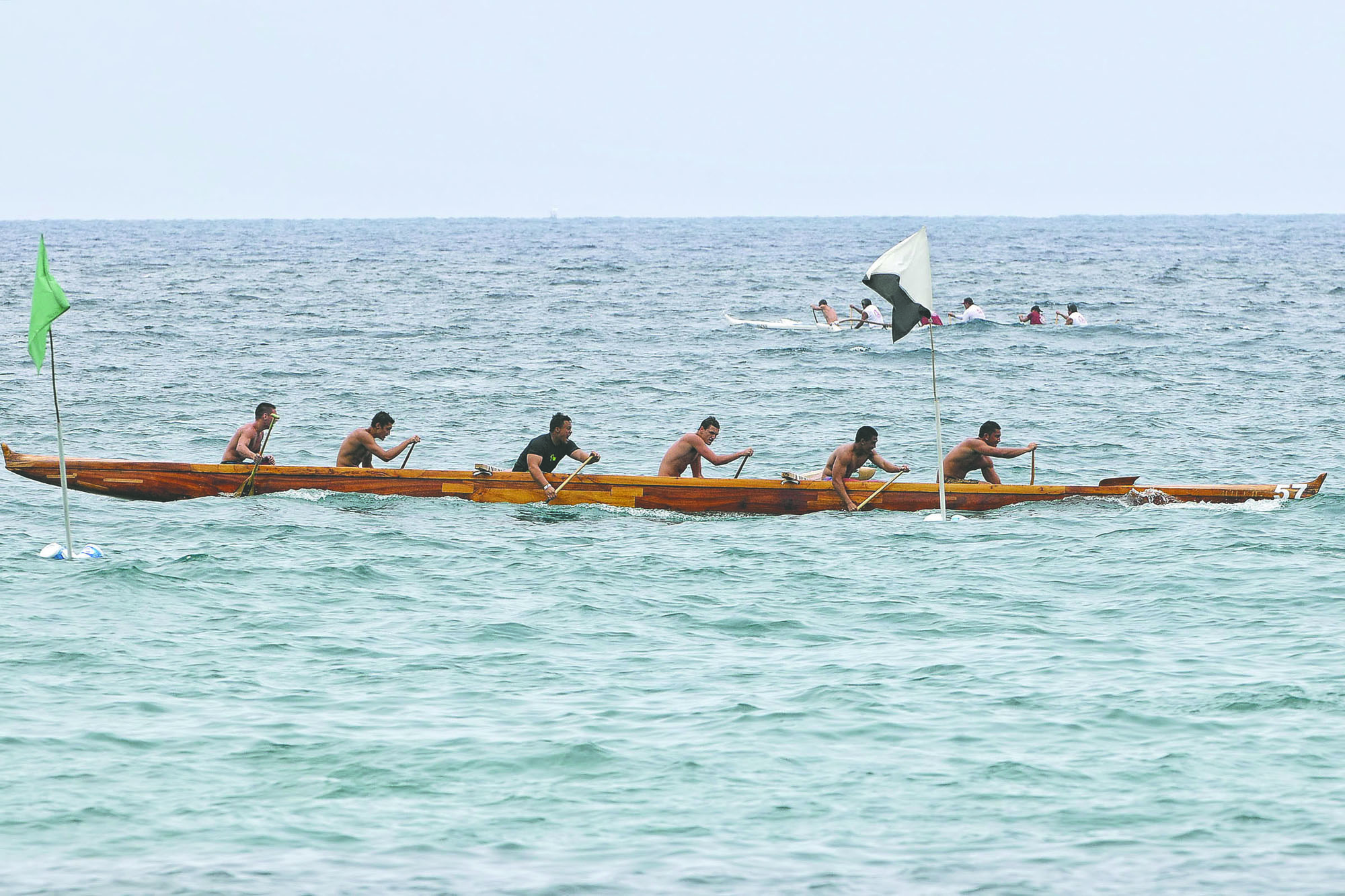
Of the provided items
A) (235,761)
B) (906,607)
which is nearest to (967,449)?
(906,607)

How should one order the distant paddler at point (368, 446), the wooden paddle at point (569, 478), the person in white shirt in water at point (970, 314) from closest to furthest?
the wooden paddle at point (569, 478) → the distant paddler at point (368, 446) → the person in white shirt in water at point (970, 314)

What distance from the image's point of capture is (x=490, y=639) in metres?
13.4

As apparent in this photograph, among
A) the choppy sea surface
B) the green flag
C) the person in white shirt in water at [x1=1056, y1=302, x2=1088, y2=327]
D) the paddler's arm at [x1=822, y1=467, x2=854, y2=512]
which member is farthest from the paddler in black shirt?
the person in white shirt in water at [x1=1056, y1=302, x2=1088, y2=327]

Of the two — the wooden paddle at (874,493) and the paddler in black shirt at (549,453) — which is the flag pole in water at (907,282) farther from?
the paddler in black shirt at (549,453)

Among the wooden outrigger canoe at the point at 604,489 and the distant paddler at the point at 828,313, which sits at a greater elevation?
the distant paddler at the point at 828,313

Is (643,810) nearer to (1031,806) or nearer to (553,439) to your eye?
(1031,806)

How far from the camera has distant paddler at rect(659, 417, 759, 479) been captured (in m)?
18.7

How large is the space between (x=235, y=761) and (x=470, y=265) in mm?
81934

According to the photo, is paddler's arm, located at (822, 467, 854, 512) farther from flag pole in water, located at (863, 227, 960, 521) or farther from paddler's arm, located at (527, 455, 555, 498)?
paddler's arm, located at (527, 455, 555, 498)

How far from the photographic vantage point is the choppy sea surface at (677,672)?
894 centimetres

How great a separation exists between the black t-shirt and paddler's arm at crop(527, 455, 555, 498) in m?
0.20

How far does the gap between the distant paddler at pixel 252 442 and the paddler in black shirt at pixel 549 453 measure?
328 cm

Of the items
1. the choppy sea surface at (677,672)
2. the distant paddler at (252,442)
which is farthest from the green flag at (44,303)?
the distant paddler at (252,442)

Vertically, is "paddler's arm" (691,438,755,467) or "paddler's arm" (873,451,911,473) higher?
"paddler's arm" (691,438,755,467)
